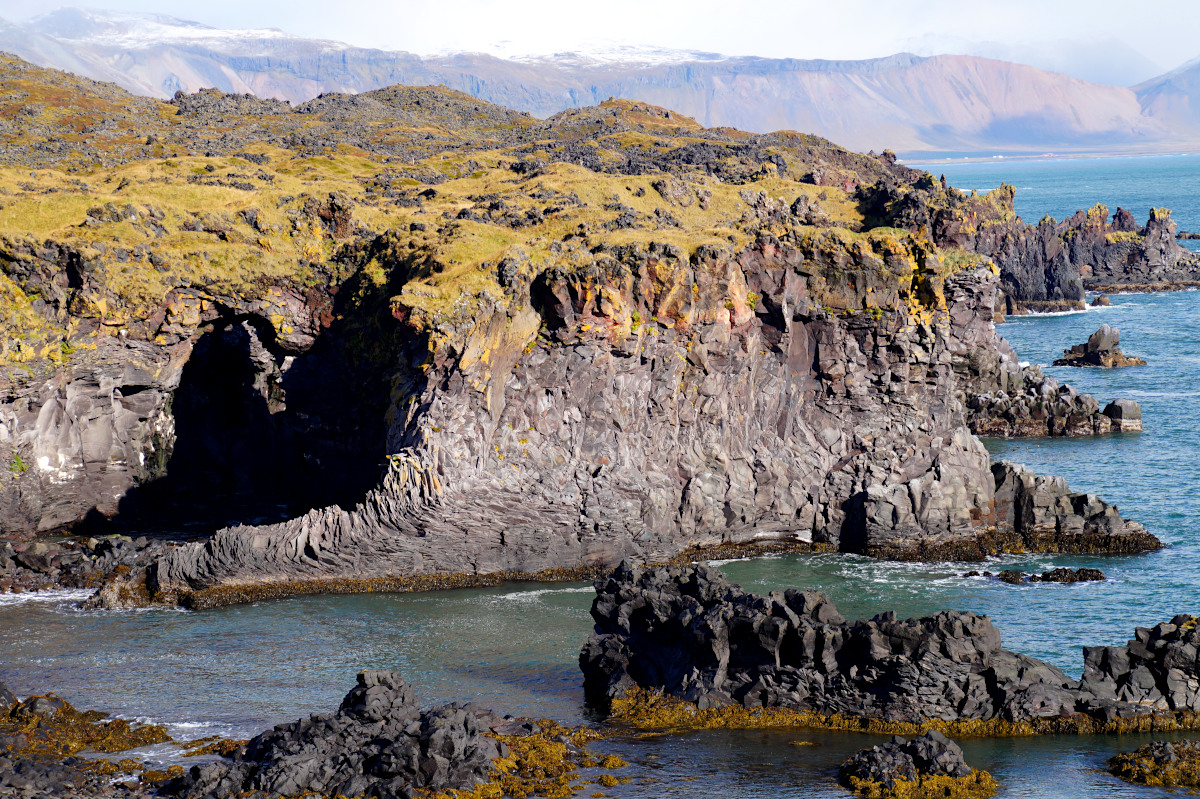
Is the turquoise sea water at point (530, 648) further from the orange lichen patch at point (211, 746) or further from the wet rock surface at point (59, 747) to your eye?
the wet rock surface at point (59, 747)

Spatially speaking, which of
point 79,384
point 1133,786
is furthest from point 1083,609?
point 79,384

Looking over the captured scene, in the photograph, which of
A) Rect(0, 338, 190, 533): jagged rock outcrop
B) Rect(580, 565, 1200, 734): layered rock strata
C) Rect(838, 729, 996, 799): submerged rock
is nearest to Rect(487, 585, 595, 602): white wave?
Rect(580, 565, 1200, 734): layered rock strata

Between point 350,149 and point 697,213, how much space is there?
41.1 meters

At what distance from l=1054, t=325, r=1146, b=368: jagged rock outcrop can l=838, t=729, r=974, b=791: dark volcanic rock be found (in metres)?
81.2

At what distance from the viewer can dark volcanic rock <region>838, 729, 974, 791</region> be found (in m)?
32.2

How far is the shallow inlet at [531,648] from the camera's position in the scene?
1353 inches

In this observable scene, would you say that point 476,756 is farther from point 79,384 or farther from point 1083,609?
point 79,384

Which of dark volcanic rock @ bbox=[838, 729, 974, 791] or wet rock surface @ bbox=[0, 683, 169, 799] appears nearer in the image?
wet rock surface @ bbox=[0, 683, 169, 799]

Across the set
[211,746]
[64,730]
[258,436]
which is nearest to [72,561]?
[258,436]

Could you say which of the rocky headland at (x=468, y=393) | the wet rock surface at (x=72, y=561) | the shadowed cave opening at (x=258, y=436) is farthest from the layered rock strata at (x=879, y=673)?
the shadowed cave opening at (x=258, y=436)

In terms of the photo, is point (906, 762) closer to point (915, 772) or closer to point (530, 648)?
point (915, 772)

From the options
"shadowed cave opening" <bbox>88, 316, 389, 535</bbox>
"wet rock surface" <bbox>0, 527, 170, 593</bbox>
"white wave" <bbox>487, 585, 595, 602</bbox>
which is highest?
"shadowed cave opening" <bbox>88, 316, 389, 535</bbox>

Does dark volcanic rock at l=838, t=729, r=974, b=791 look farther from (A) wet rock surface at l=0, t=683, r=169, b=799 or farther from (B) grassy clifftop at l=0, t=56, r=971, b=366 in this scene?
(B) grassy clifftop at l=0, t=56, r=971, b=366

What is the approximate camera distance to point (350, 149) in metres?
102
